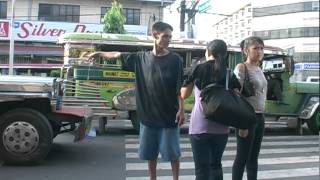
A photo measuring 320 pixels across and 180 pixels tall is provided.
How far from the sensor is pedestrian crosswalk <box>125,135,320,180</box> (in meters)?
7.89

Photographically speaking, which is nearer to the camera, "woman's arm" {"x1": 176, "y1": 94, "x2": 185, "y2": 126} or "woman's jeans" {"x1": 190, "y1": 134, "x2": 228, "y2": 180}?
"woman's jeans" {"x1": 190, "y1": 134, "x2": 228, "y2": 180}

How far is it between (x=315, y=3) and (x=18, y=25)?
179 feet

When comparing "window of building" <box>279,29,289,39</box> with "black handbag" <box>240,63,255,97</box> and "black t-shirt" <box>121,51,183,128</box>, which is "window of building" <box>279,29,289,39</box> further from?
"black t-shirt" <box>121,51,183,128</box>

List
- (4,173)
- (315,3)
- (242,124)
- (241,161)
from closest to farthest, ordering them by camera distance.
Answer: (242,124) → (241,161) → (4,173) → (315,3)

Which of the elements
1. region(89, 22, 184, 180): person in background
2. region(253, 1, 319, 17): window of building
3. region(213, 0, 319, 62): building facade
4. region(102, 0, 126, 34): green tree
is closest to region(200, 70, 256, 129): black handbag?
region(89, 22, 184, 180): person in background

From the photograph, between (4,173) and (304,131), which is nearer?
(4,173)

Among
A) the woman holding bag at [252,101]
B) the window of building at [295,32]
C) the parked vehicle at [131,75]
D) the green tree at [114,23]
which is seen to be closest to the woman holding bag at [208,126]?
the woman holding bag at [252,101]

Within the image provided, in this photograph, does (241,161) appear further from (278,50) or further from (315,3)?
(315,3)

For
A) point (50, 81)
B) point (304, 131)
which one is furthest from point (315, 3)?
point (50, 81)

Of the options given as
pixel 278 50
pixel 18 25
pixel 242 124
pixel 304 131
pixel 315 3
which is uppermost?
pixel 315 3

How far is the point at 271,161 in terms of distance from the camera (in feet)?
30.4

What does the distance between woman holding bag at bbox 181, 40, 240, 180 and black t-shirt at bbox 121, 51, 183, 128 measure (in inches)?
11.6

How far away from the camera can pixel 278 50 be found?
1449 centimetres

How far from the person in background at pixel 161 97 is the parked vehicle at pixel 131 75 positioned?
280 inches
